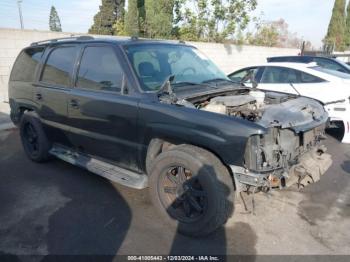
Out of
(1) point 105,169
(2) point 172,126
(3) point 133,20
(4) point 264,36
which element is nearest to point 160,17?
(3) point 133,20

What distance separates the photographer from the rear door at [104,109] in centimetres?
367

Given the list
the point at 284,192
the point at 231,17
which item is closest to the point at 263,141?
the point at 284,192

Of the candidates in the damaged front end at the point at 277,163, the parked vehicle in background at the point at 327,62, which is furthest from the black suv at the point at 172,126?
the parked vehicle in background at the point at 327,62

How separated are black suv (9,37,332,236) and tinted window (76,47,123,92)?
1 cm

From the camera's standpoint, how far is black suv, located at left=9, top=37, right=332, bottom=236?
3020mm

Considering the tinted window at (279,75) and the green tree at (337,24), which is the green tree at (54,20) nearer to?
the green tree at (337,24)

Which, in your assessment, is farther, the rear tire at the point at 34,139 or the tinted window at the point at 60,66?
the rear tire at the point at 34,139

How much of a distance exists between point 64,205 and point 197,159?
1.90 m

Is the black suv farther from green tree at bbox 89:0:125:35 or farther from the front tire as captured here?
green tree at bbox 89:0:125:35

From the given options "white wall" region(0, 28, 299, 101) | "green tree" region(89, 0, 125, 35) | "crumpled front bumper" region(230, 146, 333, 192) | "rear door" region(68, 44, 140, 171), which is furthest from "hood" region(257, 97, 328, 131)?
"green tree" region(89, 0, 125, 35)

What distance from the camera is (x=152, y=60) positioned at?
390 cm

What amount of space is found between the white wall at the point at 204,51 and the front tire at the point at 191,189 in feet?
22.6

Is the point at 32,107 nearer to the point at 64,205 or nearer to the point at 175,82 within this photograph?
the point at 64,205

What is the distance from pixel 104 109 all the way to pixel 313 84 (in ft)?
15.8
